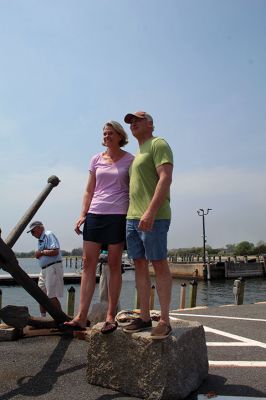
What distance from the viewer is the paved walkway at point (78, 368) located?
3.17 meters

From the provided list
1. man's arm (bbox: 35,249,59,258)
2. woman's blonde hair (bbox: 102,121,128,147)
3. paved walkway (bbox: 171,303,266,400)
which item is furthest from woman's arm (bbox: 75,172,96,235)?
man's arm (bbox: 35,249,59,258)

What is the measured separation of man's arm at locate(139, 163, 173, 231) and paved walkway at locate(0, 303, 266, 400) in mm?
1296

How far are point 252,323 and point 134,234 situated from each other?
393 cm

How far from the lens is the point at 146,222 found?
3.13 meters

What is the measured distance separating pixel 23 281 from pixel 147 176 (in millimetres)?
1751

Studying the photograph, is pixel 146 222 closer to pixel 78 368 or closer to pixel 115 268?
pixel 115 268

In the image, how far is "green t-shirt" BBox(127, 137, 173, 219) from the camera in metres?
3.33

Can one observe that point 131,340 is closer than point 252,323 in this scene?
Yes

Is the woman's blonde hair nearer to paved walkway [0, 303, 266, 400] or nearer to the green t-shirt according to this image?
the green t-shirt

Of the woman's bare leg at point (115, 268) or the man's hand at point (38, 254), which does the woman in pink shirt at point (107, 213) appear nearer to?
the woman's bare leg at point (115, 268)

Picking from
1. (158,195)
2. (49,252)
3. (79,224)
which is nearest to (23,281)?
(79,224)

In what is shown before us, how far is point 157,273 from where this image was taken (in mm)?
3283

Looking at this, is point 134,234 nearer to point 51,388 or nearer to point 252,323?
point 51,388

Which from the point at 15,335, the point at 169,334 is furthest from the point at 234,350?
the point at 15,335
